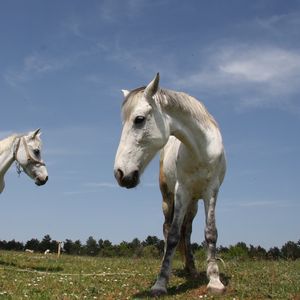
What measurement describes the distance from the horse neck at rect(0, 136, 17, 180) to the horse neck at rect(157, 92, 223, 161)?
8623mm

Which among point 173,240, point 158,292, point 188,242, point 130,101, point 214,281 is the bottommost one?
point 158,292

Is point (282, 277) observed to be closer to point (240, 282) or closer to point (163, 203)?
point (240, 282)

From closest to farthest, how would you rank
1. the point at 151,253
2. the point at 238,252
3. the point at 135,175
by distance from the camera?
the point at 135,175 < the point at 151,253 < the point at 238,252

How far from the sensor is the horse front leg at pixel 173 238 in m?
8.07

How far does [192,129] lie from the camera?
27.6ft

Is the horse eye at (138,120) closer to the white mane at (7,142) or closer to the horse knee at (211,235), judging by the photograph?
the horse knee at (211,235)

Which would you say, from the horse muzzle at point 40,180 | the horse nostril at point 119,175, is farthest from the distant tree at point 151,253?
the horse nostril at point 119,175

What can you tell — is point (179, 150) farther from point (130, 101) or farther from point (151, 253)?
point (151, 253)

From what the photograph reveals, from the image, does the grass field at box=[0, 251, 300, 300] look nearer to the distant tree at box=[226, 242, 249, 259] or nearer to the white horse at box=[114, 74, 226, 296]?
the white horse at box=[114, 74, 226, 296]

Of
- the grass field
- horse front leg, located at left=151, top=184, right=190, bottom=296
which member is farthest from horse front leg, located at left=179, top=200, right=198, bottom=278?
horse front leg, located at left=151, top=184, right=190, bottom=296

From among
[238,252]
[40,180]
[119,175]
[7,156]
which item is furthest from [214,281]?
[238,252]

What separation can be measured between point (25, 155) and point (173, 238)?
8.57 metres

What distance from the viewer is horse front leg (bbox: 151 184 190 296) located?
318 inches

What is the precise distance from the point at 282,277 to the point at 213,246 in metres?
2.58
